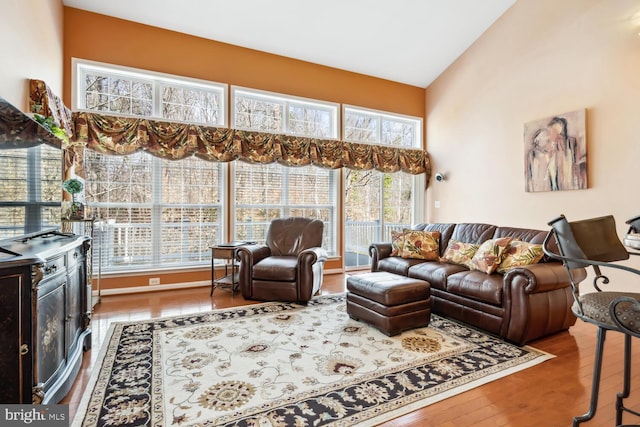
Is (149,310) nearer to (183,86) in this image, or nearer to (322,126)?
(183,86)

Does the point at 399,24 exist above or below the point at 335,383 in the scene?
above

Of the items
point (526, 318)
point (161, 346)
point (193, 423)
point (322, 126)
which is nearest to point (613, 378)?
point (526, 318)

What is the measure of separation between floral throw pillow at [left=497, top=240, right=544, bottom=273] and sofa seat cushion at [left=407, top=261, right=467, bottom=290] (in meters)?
0.45

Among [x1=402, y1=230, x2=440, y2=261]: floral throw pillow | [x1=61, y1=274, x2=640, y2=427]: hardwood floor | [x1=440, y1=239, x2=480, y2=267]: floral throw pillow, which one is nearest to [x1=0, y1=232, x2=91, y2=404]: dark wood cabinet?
[x1=61, y1=274, x2=640, y2=427]: hardwood floor

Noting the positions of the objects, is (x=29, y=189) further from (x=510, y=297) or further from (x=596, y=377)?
(x=510, y=297)

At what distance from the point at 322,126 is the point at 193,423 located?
4.78 meters

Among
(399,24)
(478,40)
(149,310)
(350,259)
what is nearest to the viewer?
(149,310)

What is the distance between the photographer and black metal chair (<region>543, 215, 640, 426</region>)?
53.2 inches

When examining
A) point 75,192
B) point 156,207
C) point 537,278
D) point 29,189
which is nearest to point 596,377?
point 537,278

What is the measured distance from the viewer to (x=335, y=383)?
2.14 meters

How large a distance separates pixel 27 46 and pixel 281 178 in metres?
3.29

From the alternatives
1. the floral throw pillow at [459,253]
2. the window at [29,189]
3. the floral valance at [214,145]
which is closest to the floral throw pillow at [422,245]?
the floral throw pillow at [459,253]

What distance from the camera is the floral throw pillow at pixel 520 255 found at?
9.89ft

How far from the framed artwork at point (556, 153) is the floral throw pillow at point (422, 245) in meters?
1.83
